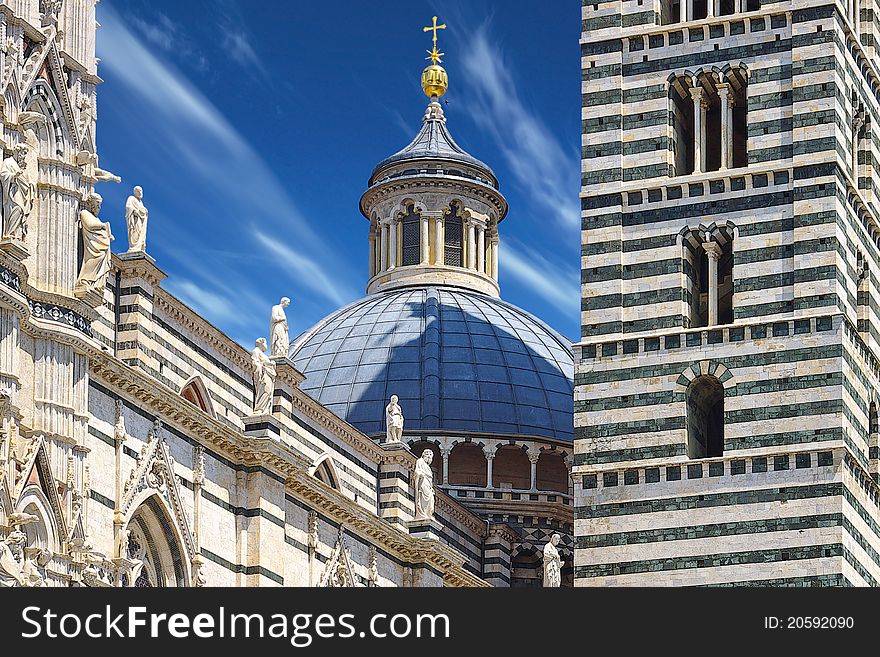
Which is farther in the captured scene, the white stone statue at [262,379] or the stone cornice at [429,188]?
the stone cornice at [429,188]

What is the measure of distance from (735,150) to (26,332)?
53.4 ft

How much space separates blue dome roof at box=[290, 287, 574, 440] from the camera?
49.3 metres

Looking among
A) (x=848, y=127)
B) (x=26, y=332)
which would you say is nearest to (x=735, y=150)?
(x=848, y=127)

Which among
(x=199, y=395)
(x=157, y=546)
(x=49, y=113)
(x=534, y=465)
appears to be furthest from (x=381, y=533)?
(x=49, y=113)

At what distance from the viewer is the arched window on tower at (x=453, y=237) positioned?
54.2 metres

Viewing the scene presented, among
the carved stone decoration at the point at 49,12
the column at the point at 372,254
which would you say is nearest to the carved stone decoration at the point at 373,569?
the carved stone decoration at the point at 49,12

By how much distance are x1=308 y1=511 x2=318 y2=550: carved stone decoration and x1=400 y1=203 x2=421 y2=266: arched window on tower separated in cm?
1954

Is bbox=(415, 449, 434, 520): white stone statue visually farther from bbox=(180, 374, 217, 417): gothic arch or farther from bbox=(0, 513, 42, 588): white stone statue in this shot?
bbox=(0, 513, 42, 588): white stone statue

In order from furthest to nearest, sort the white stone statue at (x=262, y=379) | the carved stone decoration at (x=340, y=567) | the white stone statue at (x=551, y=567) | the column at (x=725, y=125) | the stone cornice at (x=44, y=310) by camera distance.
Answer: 1. the white stone statue at (x=551, y=567)
2. the column at (x=725, y=125)
3. the carved stone decoration at (x=340, y=567)
4. the white stone statue at (x=262, y=379)
5. the stone cornice at (x=44, y=310)

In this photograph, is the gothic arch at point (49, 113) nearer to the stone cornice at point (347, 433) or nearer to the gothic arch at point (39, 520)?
the gothic arch at point (39, 520)

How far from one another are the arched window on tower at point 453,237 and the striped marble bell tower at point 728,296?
15.8m

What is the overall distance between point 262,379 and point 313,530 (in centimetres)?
244

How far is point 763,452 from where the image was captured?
35156mm
